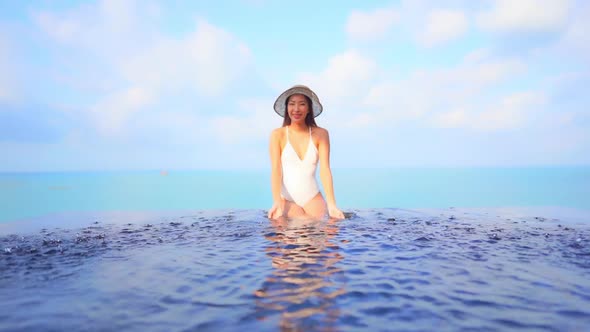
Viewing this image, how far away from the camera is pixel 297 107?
671cm

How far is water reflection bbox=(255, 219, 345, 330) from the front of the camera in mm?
2307

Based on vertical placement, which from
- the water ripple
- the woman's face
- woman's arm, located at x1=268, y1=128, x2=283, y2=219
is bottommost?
the water ripple

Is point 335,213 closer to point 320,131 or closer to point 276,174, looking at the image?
point 276,174

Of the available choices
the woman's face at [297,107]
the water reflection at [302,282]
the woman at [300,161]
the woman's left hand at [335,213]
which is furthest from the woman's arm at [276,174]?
the water reflection at [302,282]

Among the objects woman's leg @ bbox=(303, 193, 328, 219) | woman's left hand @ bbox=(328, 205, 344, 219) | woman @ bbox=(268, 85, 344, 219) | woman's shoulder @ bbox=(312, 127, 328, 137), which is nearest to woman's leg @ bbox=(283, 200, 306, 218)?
woman @ bbox=(268, 85, 344, 219)

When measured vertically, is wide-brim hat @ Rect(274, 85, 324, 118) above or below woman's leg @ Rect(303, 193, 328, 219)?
above

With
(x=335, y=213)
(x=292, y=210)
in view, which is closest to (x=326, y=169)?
(x=335, y=213)

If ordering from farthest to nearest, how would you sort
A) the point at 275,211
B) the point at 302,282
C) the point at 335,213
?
the point at 275,211
the point at 335,213
the point at 302,282

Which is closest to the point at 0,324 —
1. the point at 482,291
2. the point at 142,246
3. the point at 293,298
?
the point at 293,298

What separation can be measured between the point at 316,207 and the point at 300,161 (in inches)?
39.2

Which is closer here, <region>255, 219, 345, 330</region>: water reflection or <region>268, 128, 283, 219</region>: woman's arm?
<region>255, 219, 345, 330</region>: water reflection

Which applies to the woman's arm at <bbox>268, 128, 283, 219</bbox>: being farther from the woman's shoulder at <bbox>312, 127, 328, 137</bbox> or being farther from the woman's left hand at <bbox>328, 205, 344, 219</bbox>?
the woman's left hand at <bbox>328, 205, 344, 219</bbox>

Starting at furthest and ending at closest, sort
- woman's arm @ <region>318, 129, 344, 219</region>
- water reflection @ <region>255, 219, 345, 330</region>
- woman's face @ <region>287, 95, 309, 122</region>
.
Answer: woman's arm @ <region>318, 129, 344, 219</region>, woman's face @ <region>287, 95, 309, 122</region>, water reflection @ <region>255, 219, 345, 330</region>

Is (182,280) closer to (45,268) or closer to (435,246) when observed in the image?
(45,268)
